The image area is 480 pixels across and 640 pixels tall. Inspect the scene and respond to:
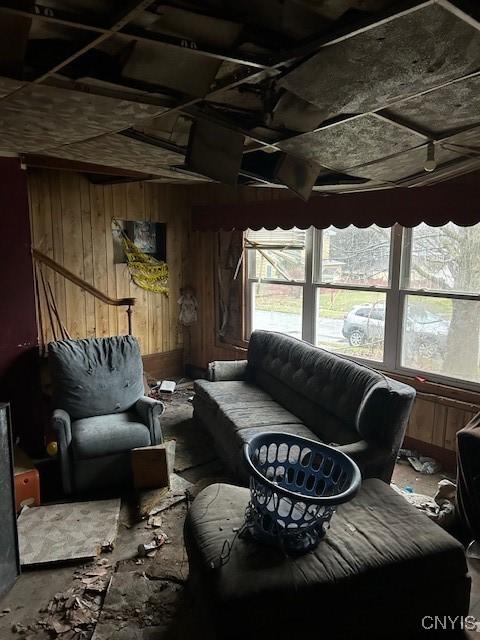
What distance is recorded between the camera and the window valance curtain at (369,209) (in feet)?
10.8

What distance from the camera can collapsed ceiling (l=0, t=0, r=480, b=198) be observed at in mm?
1256

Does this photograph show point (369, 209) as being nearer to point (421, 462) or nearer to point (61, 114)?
point (421, 462)

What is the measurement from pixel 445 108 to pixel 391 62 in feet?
2.00

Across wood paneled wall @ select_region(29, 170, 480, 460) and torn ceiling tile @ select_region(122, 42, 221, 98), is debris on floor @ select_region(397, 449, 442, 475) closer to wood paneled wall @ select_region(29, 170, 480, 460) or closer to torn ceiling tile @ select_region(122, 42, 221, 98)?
wood paneled wall @ select_region(29, 170, 480, 460)

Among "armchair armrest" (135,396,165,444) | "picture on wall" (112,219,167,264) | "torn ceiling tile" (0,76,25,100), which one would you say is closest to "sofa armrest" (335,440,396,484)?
"armchair armrest" (135,396,165,444)

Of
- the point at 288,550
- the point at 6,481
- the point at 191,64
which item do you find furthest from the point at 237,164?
the point at 6,481

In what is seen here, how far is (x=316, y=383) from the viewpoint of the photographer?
3451 millimetres

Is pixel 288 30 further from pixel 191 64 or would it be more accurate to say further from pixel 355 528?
pixel 355 528

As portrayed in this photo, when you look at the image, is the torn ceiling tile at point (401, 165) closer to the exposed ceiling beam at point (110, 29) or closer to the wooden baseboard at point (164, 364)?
the exposed ceiling beam at point (110, 29)

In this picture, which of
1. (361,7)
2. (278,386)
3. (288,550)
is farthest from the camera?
(278,386)

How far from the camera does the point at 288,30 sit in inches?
53.3

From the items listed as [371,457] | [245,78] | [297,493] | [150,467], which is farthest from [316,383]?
[245,78]

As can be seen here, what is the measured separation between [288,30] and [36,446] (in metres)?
3.58

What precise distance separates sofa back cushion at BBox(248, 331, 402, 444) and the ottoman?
825 mm
